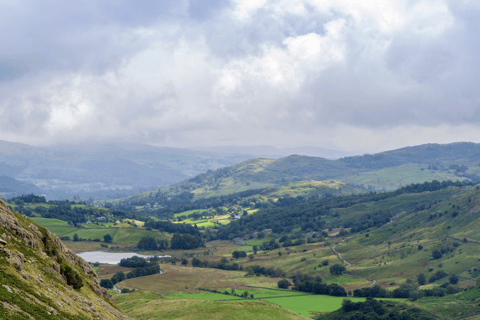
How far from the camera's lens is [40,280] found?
47.6 meters

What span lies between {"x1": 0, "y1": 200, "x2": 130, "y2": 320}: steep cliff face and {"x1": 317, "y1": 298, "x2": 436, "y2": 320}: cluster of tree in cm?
8753

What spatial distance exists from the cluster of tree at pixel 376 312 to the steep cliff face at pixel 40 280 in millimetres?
87527

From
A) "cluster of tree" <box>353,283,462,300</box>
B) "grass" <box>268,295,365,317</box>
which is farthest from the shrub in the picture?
"cluster of tree" <box>353,283,462,300</box>

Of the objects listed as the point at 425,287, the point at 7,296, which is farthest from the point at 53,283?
the point at 425,287

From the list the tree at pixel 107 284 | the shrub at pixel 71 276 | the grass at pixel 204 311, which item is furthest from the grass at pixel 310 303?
the shrub at pixel 71 276

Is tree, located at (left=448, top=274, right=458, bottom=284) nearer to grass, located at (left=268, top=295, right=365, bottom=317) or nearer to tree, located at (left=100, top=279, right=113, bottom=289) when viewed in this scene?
grass, located at (left=268, top=295, right=365, bottom=317)

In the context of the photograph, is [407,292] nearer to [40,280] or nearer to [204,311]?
[204,311]

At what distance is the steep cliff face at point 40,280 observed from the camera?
133ft

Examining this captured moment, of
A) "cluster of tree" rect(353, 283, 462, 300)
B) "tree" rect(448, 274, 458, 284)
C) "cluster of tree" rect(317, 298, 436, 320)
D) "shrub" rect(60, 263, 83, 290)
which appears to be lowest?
"cluster of tree" rect(353, 283, 462, 300)

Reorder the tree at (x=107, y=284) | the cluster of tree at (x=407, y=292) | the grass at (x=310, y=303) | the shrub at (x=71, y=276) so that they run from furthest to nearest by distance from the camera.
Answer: the tree at (x=107, y=284), the cluster of tree at (x=407, y=292), the grass at (x=310, y=303), the shrub at (x=71, y=276)

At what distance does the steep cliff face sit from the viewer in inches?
1593

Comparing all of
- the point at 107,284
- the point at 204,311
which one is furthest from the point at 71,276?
the point at 107,284

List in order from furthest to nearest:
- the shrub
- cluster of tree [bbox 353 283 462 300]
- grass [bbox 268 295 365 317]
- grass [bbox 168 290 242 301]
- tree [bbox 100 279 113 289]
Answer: tree [bbox 100 279 113 289] → grass [bbox 168 290 242 301] → cluster of tree [bbox 353 283 462 300] → grass [bbox 268 295 365 317] → the shrub

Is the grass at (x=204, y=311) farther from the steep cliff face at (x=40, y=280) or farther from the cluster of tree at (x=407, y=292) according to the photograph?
the cluster of tree at (x=407, y=292)
